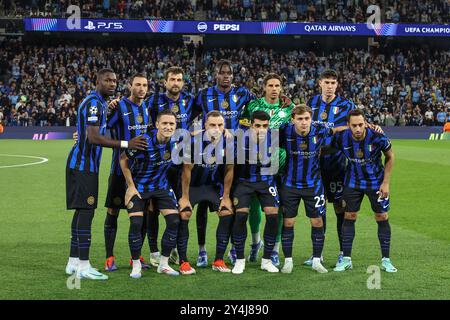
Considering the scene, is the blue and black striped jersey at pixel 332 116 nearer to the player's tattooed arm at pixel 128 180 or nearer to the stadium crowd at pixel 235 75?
the player's tattooed arm at pixel 128 180

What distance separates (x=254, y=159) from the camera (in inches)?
302

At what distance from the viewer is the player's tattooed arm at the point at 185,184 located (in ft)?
24.9

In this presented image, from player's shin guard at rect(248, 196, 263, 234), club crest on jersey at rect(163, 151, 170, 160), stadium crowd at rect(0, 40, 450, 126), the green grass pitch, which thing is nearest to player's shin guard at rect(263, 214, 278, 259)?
the green grass pitch

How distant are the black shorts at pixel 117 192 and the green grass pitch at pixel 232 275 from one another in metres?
0.71

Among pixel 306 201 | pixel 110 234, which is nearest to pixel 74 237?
pixel 110 234

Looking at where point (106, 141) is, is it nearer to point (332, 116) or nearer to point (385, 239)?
point (332, 116)

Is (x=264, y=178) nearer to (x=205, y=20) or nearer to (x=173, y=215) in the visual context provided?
(x=173, y=215)

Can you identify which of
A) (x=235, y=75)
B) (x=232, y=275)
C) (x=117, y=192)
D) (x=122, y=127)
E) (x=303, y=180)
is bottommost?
(x=232, y=275)

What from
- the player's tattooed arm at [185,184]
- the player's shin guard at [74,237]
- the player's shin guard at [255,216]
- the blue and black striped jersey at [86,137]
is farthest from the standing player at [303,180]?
the player's shin guard at [74,237]

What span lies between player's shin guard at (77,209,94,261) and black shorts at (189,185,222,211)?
1.16 meters

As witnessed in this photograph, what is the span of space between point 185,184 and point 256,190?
79 cm

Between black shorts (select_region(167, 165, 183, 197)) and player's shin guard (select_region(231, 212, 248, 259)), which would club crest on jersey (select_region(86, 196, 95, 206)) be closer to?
black shorts (select_region(167, 165, 183, 197))
